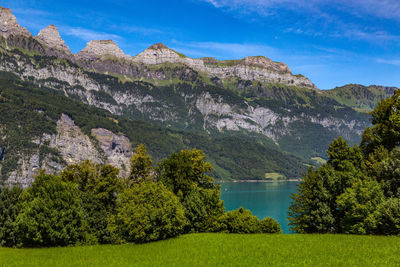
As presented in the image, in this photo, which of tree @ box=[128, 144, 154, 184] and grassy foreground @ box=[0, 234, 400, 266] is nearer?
grassy foreground @ box=[0, 234, 400, 266]

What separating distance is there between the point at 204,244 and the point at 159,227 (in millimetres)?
6770

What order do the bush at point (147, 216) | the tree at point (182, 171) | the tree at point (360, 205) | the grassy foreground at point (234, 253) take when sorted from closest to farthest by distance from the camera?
the grassy foreground at point (234, 253)
the tree at point (360, 205)
the bush at point (147, 216)
the tree at point (182, 171)

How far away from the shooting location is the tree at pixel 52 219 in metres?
37.0

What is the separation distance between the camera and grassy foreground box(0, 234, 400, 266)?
26188 millimetres

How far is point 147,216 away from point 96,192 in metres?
15.7

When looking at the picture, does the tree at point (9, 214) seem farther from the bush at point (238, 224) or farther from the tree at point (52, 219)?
the bush at point (238, 224)

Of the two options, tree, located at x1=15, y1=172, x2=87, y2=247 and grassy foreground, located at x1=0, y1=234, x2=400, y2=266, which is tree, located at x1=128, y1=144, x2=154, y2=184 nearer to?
tree, located at x1=15, y1=172, x2=87, y2=247

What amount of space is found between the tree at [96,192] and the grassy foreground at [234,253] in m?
6.71

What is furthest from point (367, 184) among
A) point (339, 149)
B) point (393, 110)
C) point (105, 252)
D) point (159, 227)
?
point (105, 252)

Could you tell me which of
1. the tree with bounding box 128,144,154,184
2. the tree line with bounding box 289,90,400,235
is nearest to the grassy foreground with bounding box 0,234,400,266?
the tree line with bounding box 289,90,400,235

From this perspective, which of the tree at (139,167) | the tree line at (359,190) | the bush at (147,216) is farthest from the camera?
the tree at (139,167)

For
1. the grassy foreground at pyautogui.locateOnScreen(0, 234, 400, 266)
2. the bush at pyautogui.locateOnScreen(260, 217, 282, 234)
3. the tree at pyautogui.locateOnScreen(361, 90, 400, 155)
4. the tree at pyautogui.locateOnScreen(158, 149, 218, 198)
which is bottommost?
the bush at pyautogui.locateOnScreen(260, 217, 282, 234)

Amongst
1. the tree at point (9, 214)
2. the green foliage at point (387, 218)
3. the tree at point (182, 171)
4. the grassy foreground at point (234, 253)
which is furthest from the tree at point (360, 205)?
the tree at point (9, 214)

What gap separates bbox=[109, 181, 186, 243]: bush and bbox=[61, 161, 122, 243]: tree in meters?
2.64
